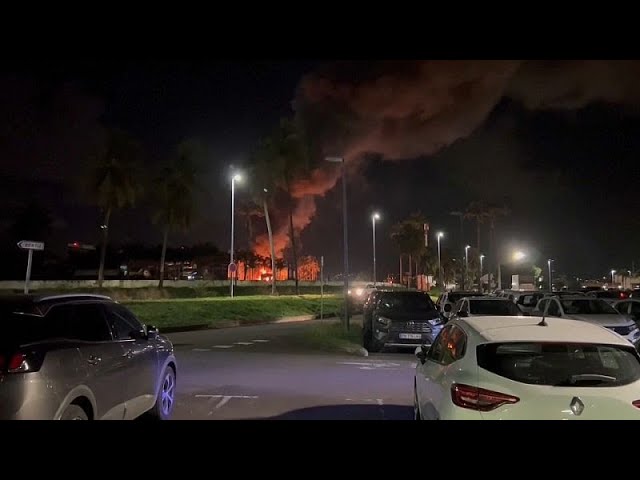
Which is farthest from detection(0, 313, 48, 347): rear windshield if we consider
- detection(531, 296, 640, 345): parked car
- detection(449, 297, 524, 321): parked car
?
detection(449, 297, 524, 321): parked car

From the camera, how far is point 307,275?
9612 centimetres

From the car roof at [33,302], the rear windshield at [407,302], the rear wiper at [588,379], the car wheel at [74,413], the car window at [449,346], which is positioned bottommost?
the car wheel at [74,413]

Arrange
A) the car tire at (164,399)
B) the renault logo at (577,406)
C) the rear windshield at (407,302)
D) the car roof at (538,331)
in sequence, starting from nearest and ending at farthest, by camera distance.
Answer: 1. the renault logo at (577,406)
2. the car roof at (538,331)
3. the car tire at (164,399)
4. the rear windshield at (407,302)

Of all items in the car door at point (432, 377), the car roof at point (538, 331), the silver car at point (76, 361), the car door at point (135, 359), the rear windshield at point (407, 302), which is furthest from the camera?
the rear windshield at point (407, 302)

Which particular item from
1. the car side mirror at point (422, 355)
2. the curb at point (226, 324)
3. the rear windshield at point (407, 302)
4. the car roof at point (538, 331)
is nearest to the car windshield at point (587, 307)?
the rear windshield at point (407, 302)

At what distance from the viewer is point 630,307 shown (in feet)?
64.8

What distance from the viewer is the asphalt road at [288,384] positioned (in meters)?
9.81

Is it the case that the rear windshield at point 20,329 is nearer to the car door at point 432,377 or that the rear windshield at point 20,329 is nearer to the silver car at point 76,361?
the silver car at point 76,361

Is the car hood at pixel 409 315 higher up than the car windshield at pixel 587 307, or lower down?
lower down

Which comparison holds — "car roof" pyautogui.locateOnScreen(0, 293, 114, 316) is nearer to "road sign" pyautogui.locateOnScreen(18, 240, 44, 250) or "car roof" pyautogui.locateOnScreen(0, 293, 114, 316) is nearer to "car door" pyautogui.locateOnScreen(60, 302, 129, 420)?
"car door" pyautogui.locateOnScreen(60, 302, 129, 420)

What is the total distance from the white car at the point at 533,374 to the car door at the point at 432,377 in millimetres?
17
